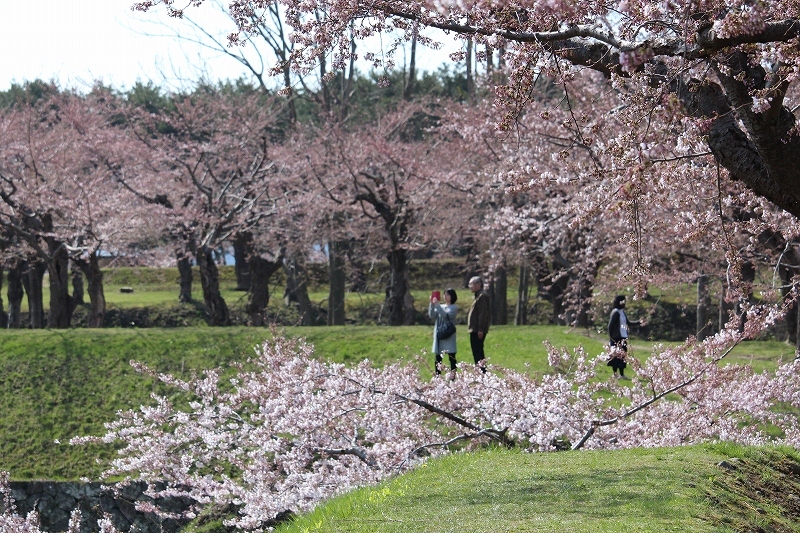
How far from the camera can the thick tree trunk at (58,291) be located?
21172 mm

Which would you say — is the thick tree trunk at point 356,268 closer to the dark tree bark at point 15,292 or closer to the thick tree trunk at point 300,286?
the thick tree trunk at point 300,286

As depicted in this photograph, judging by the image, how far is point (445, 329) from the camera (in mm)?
13047

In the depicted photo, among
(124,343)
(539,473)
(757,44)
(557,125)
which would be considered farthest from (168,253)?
(757,44)

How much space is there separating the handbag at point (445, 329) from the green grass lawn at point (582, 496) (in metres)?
4.89

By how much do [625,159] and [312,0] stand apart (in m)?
2.35

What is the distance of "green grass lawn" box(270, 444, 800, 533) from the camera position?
17.6ft

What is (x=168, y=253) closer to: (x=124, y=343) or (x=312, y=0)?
(x=124, y=343)

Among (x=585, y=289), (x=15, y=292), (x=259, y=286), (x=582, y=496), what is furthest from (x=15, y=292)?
(x=582, y=496)

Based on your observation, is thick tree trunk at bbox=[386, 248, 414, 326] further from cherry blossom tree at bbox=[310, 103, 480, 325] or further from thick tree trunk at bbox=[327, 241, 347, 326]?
thick tree trunk at bbox=[327, 241, 347, 326]

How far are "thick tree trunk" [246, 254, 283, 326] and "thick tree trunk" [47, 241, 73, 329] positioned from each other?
15.3 feet

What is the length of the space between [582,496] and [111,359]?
1263 centimetres

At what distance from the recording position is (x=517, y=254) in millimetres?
21688

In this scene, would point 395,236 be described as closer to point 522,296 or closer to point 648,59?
point 522,296

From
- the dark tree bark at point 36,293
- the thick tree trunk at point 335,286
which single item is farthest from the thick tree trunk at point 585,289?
the dark tree bark at point 36,293
